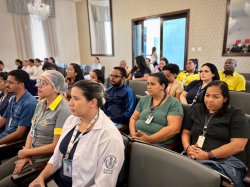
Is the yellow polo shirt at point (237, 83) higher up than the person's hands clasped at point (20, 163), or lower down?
higher up

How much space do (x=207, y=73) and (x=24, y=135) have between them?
2.26 meters

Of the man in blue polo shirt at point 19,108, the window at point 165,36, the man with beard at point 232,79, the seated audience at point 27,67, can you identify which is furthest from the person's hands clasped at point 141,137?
the seated audience at point 27,67

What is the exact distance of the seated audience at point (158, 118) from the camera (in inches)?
67.2

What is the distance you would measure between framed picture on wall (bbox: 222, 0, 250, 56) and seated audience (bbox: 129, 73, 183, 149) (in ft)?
11.6

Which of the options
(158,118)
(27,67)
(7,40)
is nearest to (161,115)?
(158,118)

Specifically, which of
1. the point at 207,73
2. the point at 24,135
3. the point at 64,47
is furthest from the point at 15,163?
the point at 64,47

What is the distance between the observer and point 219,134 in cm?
141

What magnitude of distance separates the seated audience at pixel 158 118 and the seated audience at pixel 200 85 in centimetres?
75

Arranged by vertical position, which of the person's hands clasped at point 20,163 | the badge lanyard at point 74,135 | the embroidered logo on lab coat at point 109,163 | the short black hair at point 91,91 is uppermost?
the short black hair at point 91,91

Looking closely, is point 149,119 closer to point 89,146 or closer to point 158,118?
point 158,118

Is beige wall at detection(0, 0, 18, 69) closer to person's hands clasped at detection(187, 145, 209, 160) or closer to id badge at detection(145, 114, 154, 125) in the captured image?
id badge at detection(145, 114, 154, 125)

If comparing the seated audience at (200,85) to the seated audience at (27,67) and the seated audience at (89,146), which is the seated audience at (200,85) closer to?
the seated audience at (89,146)

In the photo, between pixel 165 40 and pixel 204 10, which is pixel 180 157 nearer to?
pixel 204 10

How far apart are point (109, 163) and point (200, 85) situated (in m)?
2.05
